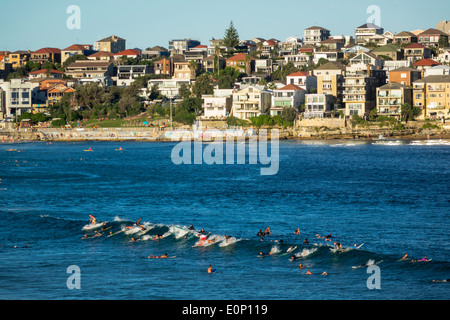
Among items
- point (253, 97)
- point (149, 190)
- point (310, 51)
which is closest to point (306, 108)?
point (253, 97)

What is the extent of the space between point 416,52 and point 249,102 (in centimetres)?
4449

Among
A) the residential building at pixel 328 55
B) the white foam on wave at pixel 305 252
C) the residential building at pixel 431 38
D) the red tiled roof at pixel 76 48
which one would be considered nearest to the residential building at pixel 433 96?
the residential building at pixel 328 55

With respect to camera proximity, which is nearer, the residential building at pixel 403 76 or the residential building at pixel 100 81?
the residential building at pixel 403 76

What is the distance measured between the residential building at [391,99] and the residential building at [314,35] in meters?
61.0

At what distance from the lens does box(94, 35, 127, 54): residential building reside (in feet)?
589

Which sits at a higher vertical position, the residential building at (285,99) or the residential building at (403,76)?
the residential building at (403,76)

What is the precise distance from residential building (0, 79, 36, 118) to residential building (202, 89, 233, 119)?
1425 inches

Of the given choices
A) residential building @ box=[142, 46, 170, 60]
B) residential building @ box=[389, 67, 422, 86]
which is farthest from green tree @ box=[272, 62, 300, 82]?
residential building @ box=[142, 46, 170, 60]

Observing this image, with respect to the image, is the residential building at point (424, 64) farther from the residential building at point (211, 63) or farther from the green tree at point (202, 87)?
the residential building at point (211, 63)

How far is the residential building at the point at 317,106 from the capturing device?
108m

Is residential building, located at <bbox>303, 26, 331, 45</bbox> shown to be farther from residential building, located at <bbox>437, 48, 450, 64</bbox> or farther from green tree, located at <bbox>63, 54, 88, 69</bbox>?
green tree, located at <bbox>63, 54, 88, 69</bbox>

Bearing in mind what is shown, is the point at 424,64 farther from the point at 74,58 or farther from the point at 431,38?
the point at 74,58

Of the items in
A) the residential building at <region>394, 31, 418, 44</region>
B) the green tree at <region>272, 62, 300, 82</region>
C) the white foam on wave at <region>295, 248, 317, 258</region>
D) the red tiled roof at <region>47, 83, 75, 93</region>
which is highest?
the residential building at <region>394, 31, 418, 44</region>

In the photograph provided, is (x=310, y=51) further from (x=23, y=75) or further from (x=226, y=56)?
(x=23, y=75)
